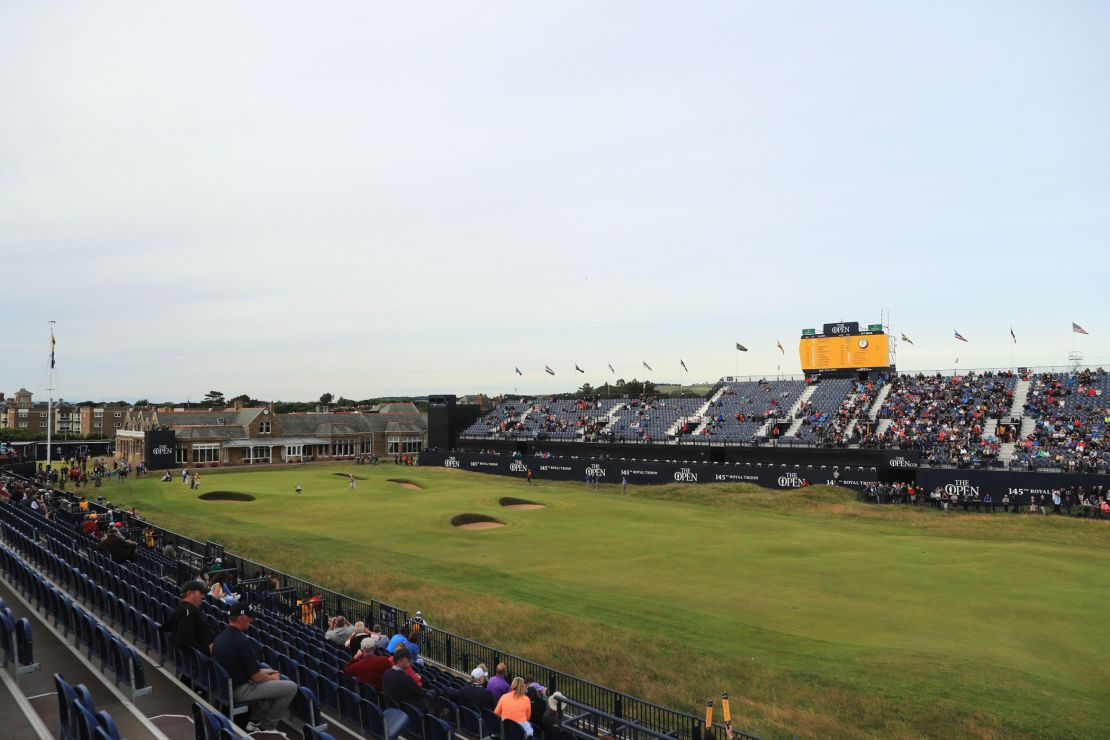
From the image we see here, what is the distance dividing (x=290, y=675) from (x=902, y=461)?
160 ft

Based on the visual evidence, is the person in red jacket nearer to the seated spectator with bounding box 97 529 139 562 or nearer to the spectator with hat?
the spectator with hat

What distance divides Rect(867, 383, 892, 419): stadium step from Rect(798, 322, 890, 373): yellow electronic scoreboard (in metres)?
4.80

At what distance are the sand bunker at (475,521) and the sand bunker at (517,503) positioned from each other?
631 centimetres

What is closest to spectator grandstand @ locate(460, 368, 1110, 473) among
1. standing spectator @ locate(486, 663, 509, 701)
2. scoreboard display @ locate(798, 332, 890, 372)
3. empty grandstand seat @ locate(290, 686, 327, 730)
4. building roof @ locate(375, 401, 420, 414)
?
scoreboard display @ locate(798, 332, 890, 372)

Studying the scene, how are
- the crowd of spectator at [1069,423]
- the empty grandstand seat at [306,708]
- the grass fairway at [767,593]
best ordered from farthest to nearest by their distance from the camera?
the crowd of spectator at [1069,423] < the grass fairway at [767,593] < the empty grandstand seat at [306,708]

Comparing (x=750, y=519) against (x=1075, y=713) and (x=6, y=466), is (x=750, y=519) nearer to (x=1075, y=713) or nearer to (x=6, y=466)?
(x=1075, y=713)

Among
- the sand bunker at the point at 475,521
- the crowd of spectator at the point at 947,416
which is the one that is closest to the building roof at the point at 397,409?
the sand bunker at the point at 475,521

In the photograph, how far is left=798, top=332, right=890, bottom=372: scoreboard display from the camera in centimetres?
6675

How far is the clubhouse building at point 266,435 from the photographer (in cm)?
7806

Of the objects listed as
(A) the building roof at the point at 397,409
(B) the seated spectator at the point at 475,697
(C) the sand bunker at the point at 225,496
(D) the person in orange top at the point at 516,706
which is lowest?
(C) the sand bunker at the point at 225,496

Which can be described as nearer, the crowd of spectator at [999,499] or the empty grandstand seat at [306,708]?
the empty grandstand seat at [306,708]

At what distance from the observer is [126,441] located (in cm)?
8138

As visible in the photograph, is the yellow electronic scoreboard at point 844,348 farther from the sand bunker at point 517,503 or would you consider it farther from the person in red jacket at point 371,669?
the person in red jacket at point 371,669

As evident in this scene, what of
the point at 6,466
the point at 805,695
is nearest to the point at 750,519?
the point at 805,695
